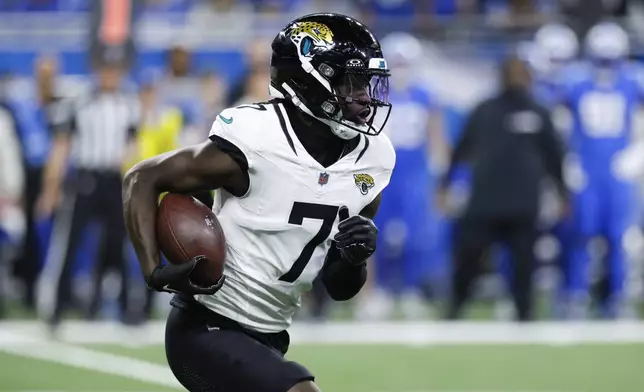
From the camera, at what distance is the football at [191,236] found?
154 inches

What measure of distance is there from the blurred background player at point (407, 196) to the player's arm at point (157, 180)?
6.68 m

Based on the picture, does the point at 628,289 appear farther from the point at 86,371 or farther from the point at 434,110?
the point at 86,371

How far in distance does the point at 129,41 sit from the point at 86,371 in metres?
3.94

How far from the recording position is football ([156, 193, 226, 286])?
3.91m

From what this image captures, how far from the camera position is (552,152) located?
1026 cm

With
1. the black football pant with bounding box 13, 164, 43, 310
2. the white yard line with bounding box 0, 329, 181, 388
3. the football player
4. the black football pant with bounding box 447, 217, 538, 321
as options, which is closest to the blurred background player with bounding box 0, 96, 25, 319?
the black football pant with bounding box 13, 164, 43, 310

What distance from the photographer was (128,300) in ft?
31.3

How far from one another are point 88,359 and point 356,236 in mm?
4430

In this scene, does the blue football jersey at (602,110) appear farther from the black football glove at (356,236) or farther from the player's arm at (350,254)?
the black football glove at (356,236)

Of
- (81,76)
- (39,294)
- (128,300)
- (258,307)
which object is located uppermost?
(258,307)

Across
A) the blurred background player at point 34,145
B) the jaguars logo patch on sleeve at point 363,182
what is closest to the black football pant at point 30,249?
the blurred background player at point 34,145

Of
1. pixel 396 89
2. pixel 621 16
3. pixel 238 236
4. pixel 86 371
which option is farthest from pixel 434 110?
pixel 238 236

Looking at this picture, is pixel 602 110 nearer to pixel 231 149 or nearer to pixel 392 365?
pixel 392 365

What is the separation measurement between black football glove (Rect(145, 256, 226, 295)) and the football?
0.03m
